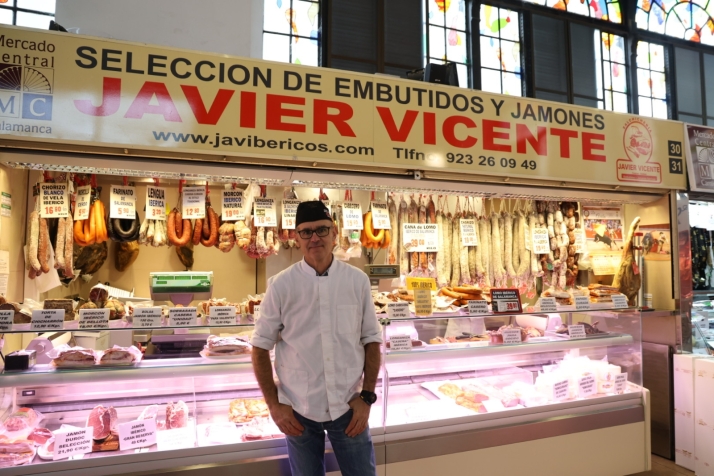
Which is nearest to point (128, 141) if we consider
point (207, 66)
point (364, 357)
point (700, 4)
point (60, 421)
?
point (207, 66)

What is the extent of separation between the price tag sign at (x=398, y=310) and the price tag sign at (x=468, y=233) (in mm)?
1643

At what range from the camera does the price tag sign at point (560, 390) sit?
12.4 ft

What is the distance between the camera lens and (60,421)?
2967 millimetres

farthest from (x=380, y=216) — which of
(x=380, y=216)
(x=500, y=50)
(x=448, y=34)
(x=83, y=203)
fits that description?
(x=500, y=50)

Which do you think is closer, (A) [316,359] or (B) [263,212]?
(A) [316,359]

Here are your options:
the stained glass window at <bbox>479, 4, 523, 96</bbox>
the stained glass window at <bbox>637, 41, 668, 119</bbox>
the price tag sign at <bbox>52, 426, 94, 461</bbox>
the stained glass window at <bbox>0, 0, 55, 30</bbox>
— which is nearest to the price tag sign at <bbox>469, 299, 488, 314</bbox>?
the price tag sign at <bbox>52, 426, 94, 461</bbox>

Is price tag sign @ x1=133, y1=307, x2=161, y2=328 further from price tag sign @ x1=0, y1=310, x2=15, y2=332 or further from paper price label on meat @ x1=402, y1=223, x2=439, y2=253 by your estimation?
paper price label on meat @ x1=402, y1=223, x2=439, y2=253

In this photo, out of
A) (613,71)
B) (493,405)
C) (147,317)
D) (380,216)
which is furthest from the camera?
(613,71)

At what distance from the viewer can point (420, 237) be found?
15.6 ft

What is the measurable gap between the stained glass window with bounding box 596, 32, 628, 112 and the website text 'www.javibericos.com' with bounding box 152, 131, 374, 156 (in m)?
8.01

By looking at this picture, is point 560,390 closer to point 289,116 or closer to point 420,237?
point 420,237

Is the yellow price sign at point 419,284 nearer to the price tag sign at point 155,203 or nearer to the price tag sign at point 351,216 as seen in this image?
the price tag sign at point 351,216

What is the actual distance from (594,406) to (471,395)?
3.70 ft

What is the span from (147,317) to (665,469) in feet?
15.9
